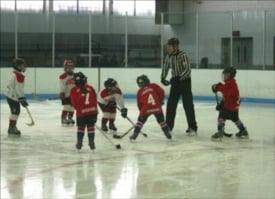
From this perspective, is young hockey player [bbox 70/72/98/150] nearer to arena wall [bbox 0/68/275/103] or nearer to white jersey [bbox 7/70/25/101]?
white jersey [bbox 7/70/25/101]

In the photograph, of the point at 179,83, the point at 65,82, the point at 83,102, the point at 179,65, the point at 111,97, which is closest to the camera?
the point at 83,102

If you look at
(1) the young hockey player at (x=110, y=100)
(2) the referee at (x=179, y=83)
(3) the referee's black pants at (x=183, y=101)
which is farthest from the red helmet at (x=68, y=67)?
(3) the referee's black pants at (x=183, y=101)

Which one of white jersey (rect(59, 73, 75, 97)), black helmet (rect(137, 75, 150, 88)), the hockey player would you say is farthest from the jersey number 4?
white jersey (rect(59, 73, 75, 97))

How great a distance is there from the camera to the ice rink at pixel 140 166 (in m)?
4.77

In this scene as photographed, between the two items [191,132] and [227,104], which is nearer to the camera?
[227,104]

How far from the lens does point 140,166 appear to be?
5.91m

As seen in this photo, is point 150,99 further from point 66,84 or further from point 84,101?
point 66,84

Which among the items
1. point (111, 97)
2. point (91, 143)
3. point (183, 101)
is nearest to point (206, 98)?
point (183, 101)

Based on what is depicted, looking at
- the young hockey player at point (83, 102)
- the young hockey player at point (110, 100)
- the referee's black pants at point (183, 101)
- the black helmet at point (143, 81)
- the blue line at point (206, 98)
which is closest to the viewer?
the young hockey player at point (83, 102)

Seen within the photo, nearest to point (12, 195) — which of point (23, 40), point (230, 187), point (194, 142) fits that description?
→ point (230, 187)

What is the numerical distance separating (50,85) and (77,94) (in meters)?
10.1

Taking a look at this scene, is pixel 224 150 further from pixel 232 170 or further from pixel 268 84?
pixel 268 84

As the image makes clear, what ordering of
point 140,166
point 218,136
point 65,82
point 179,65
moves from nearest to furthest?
point 140,166 < point 218,136 < point 179,65 < point 65,82

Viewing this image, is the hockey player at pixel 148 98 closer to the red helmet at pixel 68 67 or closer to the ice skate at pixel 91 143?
the ice skate at pixel 91 143
